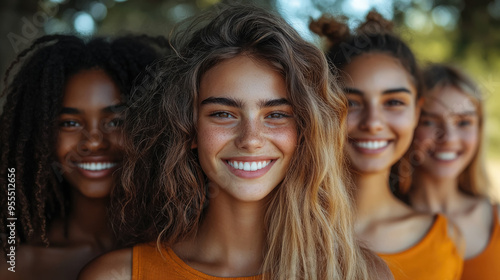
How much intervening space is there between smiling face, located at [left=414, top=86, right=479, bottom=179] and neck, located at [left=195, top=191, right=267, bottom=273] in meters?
1.68

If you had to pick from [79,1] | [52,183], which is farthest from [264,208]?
[79,1]

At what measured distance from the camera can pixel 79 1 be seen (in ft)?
14.5

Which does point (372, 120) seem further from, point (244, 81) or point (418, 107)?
point (244, 81)

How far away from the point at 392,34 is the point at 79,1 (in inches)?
101

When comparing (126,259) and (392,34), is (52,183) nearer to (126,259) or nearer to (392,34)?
(126,259)

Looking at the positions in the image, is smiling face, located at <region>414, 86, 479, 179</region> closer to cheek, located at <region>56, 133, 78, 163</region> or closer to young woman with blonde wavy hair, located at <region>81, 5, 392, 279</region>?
young woman with blonde wavy hair, located at <region>81, 5, 392, 279</region>

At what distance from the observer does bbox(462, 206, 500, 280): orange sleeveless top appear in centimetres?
345

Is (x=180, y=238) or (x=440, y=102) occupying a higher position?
(x=440, y=102)

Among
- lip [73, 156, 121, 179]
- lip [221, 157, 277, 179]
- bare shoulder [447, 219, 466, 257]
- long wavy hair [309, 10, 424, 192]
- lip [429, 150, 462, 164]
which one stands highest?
long wavy hair [309, 10, 424, 192]

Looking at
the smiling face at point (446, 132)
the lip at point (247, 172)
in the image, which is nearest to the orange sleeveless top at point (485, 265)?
the smiling face at point (446, 132)

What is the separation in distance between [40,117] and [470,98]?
281cm

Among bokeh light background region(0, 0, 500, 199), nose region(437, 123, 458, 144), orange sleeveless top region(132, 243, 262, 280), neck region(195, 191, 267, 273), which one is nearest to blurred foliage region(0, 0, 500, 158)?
bokeh light background region(0, 0, 500, 199)

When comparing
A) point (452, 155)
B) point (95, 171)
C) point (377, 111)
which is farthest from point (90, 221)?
point (452, 155)

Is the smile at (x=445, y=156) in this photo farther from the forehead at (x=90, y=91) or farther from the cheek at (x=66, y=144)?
the cheek at (x=66, y=144)
